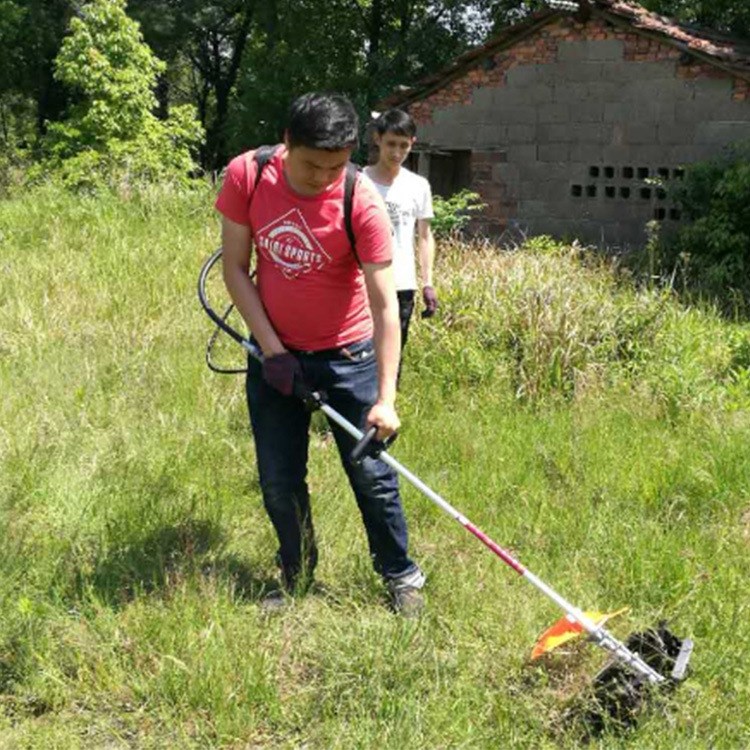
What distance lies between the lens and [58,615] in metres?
3.45

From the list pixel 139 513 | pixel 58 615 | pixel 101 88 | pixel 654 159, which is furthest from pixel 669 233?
pixel 101 88

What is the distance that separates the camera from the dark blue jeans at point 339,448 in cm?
344

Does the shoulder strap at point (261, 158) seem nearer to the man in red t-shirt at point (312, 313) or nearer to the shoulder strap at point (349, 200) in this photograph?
the man in red t-shirt at point (312, 313)

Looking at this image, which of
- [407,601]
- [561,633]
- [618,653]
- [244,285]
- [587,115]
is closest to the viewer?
[618,653]

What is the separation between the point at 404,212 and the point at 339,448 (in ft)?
6.06

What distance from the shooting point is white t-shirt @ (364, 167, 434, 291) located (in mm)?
4957

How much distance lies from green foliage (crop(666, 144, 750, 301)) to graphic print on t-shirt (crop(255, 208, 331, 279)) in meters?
7.41

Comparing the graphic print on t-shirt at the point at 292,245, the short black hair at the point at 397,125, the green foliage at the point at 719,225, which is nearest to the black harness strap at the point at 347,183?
the graphic print on t-shirt at the point at 292,245

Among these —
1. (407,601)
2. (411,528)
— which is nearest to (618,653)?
(407,601)

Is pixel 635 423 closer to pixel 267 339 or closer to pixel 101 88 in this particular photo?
pixel 267 339

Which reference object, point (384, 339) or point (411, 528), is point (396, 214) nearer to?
point (411, 528)

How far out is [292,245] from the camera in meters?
3.24

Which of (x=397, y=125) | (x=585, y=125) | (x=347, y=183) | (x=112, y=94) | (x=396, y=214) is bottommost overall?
(x=396, y=214)

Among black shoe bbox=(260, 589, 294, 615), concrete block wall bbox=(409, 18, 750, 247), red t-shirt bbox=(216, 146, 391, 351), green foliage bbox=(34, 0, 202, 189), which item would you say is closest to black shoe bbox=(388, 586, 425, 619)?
black shoe bbox=(260, 589, 294, 615)
